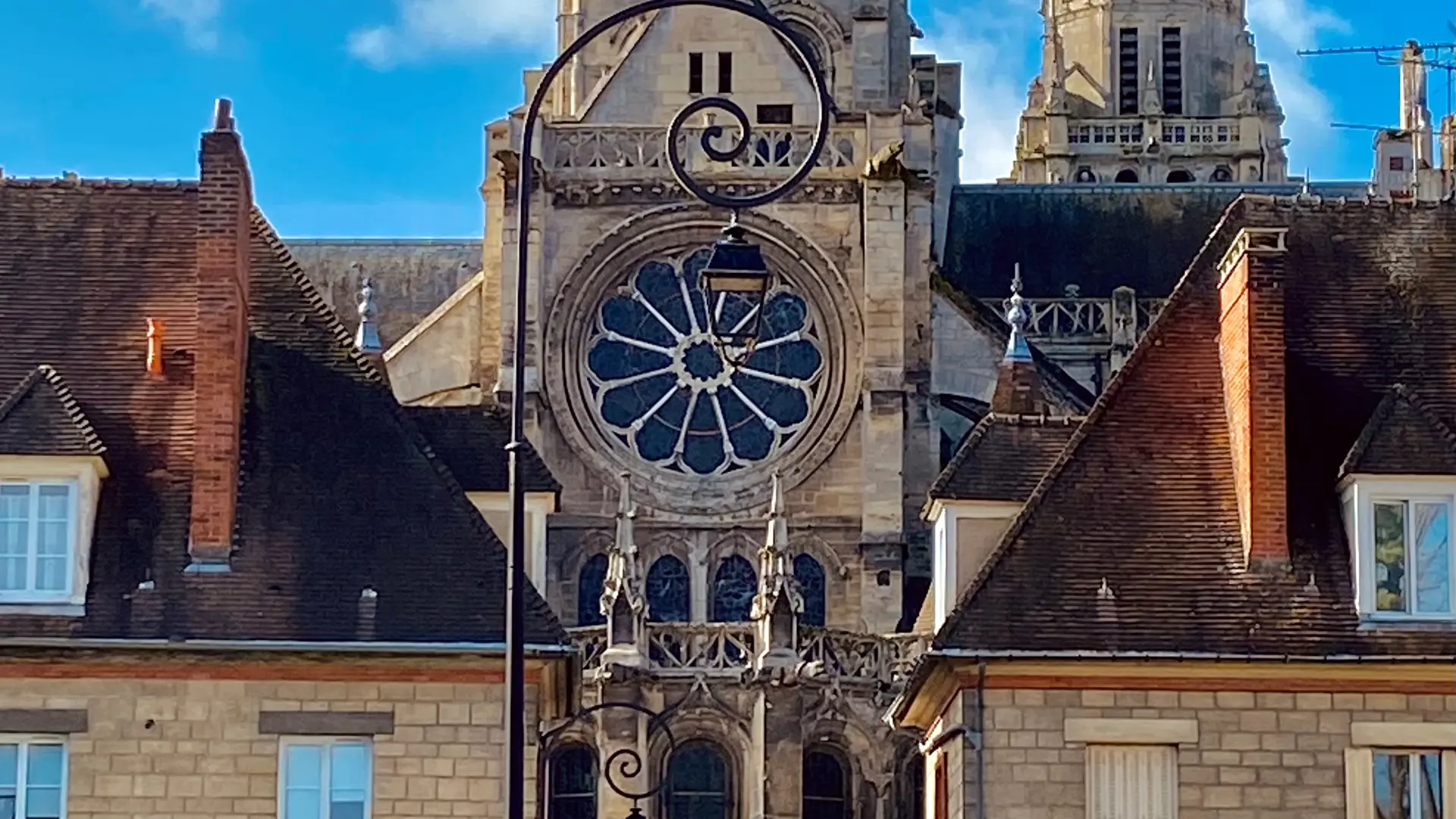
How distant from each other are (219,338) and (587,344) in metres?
25.1

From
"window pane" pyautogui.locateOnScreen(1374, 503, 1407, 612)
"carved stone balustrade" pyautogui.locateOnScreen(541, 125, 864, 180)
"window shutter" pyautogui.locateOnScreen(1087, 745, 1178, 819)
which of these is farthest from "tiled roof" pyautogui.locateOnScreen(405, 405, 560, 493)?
"carved stone balustrade" pyautogui.locateOnScreen(541, 125, 864, 180)

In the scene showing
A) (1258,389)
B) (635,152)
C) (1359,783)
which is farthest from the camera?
(635,152)

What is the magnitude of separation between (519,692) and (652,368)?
31782 mm

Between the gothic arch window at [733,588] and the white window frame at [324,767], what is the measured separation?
2474cm

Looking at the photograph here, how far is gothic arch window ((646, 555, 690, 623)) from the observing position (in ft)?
181

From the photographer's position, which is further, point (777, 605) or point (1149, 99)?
point (1149, 99)

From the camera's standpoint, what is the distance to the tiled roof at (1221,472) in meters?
30.2

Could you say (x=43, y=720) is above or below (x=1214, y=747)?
above

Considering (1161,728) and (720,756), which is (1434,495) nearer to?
(1161,728)

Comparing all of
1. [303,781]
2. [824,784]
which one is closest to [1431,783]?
[303,781]

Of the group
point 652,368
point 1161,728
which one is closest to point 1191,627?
point 1161,728

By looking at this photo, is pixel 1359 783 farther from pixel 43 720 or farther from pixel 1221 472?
pixel 43 720

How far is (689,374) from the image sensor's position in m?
56.2

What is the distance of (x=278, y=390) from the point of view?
3216 centimetres
